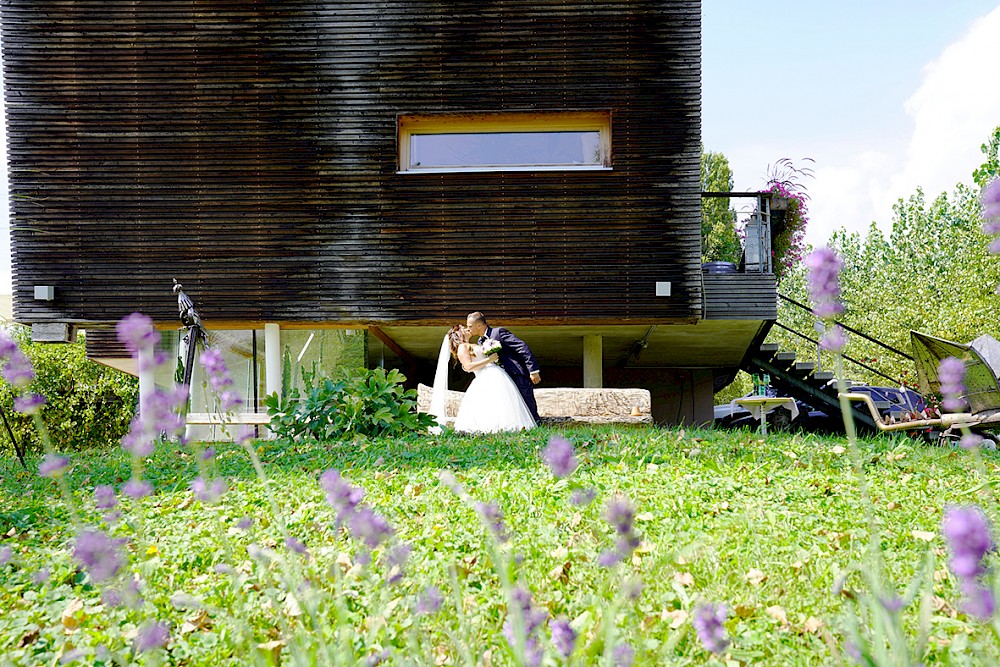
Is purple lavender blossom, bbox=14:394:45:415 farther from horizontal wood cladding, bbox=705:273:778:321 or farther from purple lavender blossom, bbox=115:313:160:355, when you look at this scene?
horizontal wood cladding, bbox=705:273:778:321

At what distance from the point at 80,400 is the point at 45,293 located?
2084 cm

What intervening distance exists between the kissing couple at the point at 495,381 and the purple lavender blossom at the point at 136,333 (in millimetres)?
9049

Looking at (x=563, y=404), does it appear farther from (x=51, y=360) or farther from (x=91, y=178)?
(x=51, y=360)

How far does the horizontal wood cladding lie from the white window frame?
264 centimetres

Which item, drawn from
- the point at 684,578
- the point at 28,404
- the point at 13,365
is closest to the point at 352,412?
the point at 684,578

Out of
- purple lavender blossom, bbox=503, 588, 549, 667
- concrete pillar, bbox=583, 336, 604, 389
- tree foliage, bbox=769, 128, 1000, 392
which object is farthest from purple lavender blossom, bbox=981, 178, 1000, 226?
concrete pillar, bbox=583, 336, 604, 389

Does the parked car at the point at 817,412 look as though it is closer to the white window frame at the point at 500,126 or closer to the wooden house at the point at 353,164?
the wooden house at the point at 353,164

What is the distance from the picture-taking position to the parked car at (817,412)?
18.2m

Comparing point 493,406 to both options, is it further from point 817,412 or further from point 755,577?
point 817,412

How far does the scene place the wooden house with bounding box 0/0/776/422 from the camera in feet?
48.6

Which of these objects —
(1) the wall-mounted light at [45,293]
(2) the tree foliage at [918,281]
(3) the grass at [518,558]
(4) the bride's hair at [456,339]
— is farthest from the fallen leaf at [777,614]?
(1) the wall-mounted light at [45,293]

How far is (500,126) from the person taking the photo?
1527cm

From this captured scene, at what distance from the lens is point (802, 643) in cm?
348

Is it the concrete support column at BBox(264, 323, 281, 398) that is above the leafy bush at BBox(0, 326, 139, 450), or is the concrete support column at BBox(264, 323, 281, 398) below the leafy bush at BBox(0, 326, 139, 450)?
above
